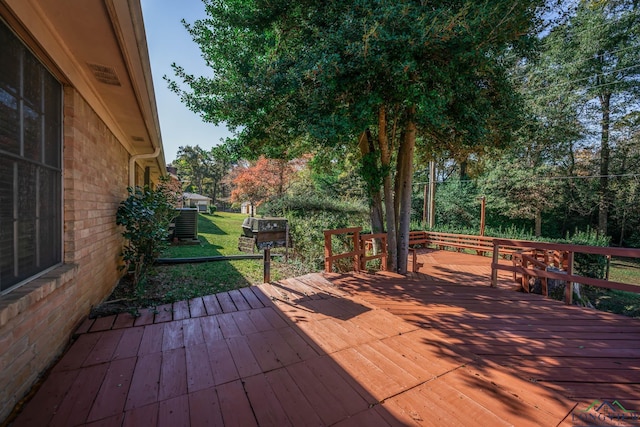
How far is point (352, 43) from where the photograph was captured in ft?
12.9

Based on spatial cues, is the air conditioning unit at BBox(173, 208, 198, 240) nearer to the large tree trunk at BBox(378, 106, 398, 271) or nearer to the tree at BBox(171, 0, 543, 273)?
the tree at BBox(171, 0, 543, 273)

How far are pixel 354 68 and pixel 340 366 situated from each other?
3.93 m

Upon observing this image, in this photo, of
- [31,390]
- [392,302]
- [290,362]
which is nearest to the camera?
[31,390]

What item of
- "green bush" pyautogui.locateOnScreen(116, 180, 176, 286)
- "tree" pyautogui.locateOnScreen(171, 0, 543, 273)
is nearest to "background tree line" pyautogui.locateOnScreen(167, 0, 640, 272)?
"tree" pyautogui.locateOnScreen(171, 0, 543, 273)

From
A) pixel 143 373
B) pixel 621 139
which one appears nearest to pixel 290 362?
pixel 143 373

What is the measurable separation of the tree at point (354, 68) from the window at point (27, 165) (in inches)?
113

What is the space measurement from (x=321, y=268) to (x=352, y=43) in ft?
16.4

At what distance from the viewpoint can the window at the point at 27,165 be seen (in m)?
1.65

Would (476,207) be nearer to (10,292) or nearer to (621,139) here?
(621,139)

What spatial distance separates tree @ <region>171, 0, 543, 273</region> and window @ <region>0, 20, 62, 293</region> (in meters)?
2.87

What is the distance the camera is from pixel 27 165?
6.17 ft

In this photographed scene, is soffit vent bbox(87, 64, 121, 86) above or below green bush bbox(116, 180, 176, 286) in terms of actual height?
above

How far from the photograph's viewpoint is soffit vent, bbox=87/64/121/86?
248 cm

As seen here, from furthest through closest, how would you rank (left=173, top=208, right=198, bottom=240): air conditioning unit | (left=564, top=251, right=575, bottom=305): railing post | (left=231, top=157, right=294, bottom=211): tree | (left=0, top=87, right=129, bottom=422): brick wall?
(left=231, top=157, right=294, bottom=211): tree
(left=173, top=208, right=198, bottom=240): air conditioning unit
(left=564, top=251, right=575, bottom=305): railing post
(left=0, top=87, right=129, bottom=422): brick wall
